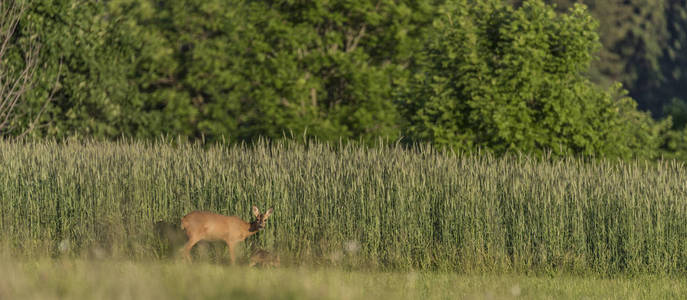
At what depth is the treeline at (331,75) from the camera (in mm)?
20531

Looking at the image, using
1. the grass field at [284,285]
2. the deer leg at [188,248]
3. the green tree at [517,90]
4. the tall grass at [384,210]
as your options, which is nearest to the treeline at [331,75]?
the green tree at [517,90]

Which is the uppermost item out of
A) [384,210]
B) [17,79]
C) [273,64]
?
[17,79]

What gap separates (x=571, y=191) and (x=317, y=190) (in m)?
4.00

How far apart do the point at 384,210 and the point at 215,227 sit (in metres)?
2.92

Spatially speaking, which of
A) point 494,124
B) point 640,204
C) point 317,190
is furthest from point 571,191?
point 494,124

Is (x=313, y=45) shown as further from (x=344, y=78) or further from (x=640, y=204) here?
(x=640, y=204)

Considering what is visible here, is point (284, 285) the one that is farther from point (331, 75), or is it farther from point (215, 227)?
point (331, 75)

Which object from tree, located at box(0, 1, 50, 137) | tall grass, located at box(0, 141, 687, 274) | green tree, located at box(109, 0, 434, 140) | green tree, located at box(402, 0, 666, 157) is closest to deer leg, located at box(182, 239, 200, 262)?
tall grass, located at box(0, 141, 687, 274)

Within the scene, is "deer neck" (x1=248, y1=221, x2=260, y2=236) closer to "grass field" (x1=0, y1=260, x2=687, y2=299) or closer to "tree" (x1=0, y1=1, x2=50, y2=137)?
"grass field" (x1=0, y1=260, x2=687, y2=299)

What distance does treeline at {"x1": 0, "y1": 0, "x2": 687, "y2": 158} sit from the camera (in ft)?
67.4

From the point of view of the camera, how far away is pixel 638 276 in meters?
13.1

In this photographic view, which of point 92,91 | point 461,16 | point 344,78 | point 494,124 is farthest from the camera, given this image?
point 344,78

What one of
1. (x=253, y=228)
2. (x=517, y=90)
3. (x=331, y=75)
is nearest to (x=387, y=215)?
(x=253, y=228)

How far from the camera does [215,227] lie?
11828 millimetres
